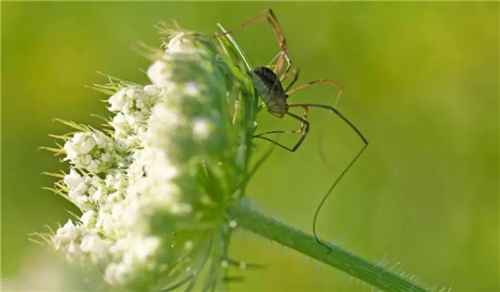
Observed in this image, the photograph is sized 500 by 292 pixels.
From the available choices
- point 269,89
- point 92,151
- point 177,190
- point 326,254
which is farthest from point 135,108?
point 326,254

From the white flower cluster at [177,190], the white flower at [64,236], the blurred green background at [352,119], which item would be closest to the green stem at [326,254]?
the white flower cluster at [177,190]

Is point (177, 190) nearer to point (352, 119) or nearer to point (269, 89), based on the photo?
point (269, 89)

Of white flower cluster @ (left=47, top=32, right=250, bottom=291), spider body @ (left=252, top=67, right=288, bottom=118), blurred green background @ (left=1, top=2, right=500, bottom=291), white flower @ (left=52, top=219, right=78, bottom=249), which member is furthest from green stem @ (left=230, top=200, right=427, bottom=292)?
blurred green background @ (left=1, top=2, right=500, bottom=291)

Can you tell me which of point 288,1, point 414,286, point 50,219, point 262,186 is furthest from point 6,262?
point 414,286

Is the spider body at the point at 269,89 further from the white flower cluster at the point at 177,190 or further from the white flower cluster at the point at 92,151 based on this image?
the white flower cluster at the point at 92,151

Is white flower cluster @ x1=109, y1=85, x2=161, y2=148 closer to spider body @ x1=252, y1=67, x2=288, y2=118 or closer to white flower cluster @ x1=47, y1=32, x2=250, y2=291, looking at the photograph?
white flower cluster @ x1=47, y1=32, x2=250, y2=291

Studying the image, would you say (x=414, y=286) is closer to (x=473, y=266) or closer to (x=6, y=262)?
(x=473, y=266)
